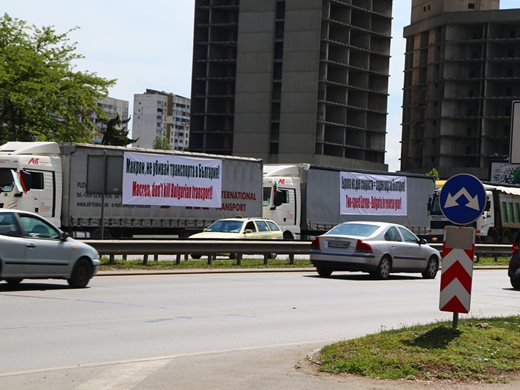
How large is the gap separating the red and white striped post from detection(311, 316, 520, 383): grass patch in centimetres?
31

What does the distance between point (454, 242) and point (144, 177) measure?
2373 cm

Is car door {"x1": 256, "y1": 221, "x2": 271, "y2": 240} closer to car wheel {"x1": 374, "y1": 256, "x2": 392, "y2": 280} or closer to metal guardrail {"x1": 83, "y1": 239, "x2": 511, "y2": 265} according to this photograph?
metal guardrail {"x1": 83, "y1": 239, "x2": 511, "y2": 265}

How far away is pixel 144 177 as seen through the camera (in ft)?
111

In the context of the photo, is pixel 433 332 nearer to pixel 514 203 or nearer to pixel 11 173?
pixel 11 173

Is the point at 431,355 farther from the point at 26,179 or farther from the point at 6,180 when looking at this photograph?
the point at 6,180

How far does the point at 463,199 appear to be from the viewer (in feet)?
36.9

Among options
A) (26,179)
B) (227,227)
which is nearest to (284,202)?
(227,227)

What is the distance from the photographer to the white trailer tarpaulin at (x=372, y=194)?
42.8 m

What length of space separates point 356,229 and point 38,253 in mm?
9680

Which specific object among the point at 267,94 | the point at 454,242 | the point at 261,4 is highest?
the point at 261,4

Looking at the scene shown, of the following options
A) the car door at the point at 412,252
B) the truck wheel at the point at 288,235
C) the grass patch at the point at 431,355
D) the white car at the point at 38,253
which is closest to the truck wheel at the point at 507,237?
the truck wheel at the point at 288,235

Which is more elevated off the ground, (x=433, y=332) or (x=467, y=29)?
(x=467, y=29)

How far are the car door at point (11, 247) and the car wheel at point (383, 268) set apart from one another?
10.3m

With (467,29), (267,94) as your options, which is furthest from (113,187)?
(467,29)
